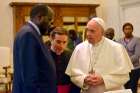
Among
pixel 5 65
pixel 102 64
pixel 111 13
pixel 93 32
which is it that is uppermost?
pixel 111 13

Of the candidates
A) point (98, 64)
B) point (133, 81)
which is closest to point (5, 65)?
point (133, 81)

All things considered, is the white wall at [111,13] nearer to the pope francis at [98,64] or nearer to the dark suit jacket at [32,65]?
the pope francis at [98,64]

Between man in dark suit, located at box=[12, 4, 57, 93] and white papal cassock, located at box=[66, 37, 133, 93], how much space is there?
444 mm

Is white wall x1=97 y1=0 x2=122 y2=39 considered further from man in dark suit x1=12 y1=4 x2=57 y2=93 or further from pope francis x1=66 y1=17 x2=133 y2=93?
man in dark suit x1=12 y1=4 x2=57 y2=93

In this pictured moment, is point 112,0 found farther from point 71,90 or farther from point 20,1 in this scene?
point 71,90

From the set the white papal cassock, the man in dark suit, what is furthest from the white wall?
the man in dark suit

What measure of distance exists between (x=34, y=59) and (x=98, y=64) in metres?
0.85

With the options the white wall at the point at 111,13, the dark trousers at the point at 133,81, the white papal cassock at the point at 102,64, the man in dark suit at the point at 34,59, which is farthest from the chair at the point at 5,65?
the man in dark suit at the point at 34,59

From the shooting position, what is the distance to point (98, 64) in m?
3.62

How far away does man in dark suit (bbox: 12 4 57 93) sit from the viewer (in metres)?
3.00

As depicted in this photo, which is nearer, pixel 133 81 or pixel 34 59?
pixel 34 59

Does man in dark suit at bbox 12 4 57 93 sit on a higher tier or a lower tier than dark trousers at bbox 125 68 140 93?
higher

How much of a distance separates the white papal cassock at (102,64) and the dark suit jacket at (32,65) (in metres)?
0.46

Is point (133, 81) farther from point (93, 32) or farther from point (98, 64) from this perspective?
point (93, 32)
